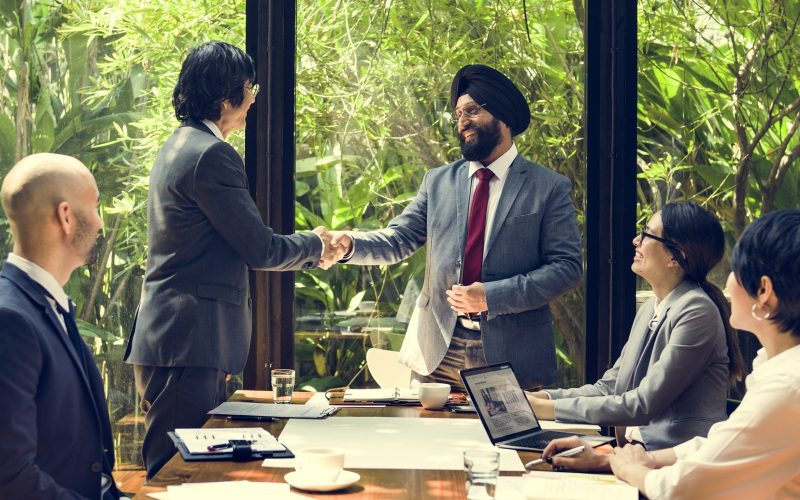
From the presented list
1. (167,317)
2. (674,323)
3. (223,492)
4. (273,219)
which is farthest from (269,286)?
(223,492)

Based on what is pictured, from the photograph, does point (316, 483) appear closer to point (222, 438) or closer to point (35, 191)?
point (222, 438)

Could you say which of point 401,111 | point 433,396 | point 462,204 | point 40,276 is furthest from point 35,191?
point 401,111

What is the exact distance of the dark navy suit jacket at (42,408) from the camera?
186cm

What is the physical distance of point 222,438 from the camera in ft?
7.95

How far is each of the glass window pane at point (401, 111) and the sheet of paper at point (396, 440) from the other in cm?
176

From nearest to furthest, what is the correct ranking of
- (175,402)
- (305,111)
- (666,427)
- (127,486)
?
(666,427) → (175,402) → (127,486) → (305,111)

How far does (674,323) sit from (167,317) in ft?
5.12

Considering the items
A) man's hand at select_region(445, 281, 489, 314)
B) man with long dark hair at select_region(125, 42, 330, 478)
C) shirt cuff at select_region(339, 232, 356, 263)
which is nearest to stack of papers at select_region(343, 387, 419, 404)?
man with long dark hair at select_region(125, 42, 330, 478)

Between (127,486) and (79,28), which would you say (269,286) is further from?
(79,28)

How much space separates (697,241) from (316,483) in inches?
60.2

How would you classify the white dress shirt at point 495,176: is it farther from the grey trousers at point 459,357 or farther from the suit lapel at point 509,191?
the grey trousers at point 459,357

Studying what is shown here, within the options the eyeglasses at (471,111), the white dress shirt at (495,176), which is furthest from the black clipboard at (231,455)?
the eyeglasses at (471,111)

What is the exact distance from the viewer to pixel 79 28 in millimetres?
4492

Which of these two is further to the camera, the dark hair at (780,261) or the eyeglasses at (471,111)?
A: the eyeglasses at (471,111)
